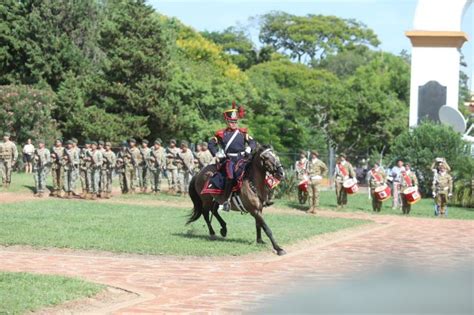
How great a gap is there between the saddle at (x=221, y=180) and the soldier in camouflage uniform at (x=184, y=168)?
49.7 feet

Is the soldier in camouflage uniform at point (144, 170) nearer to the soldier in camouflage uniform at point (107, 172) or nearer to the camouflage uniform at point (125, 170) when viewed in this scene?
the camouflage uniform at point (125, 170)

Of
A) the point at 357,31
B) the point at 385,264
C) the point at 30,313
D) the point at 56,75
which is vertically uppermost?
the point at 357,31

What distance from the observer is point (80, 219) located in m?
19.2

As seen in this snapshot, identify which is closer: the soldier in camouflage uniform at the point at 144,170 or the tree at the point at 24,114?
the soldier in camouflage uniform at the point at 144,170

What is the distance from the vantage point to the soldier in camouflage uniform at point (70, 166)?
95.0 feet

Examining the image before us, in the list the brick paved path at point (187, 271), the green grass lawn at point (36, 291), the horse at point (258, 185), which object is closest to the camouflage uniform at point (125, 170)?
the brick paved path at point (187, 271)

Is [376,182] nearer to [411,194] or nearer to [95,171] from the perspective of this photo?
[411,194]

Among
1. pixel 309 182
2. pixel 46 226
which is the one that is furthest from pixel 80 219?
pixel 309 182

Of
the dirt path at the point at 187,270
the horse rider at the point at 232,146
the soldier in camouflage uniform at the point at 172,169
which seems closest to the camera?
the dirt path at the point at 187,270

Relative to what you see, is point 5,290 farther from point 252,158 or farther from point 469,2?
point 469,2

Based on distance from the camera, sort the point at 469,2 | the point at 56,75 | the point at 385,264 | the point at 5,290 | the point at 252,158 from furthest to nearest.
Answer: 1. the point at 56,75
2. the point at 469,2
3. the point at 252,158
4. the point at 5,290
5. the point at 385,264

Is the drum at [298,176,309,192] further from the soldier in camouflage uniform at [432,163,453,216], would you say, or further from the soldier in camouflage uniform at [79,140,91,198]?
the soldier in camouflage uniform at [79,140,91,198]

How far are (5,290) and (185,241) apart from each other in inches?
243

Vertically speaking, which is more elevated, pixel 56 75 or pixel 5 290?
pixel 56 75
